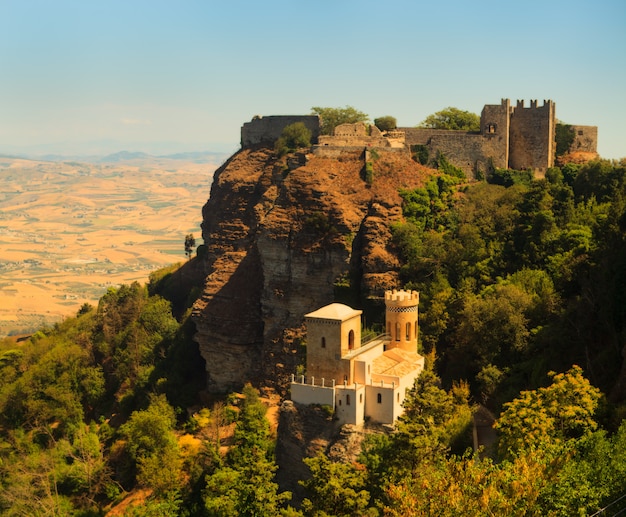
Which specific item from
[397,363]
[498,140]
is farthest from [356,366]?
[498,140]

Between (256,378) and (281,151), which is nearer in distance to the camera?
(256,378)

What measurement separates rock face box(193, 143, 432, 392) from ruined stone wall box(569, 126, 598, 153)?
1128 cm

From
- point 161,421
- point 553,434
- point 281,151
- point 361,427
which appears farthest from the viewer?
point 281,151

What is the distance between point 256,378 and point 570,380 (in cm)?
2565

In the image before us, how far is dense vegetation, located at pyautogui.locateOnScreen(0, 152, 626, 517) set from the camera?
80.1 feet

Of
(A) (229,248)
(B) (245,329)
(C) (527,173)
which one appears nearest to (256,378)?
(B) (245,329)

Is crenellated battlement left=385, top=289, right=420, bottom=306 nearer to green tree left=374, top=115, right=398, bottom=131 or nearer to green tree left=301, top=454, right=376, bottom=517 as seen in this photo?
green tree left=301, top=454, right=376, bottom=517

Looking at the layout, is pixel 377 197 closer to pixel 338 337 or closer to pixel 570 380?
pixel 338 337

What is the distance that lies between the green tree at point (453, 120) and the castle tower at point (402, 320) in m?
26.5

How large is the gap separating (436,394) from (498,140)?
26550 millimetres

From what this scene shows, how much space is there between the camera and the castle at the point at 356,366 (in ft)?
116

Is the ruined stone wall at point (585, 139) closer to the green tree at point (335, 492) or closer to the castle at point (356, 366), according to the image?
the castle at point (356, 366)

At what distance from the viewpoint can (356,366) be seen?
120 feet

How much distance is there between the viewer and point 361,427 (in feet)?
116
